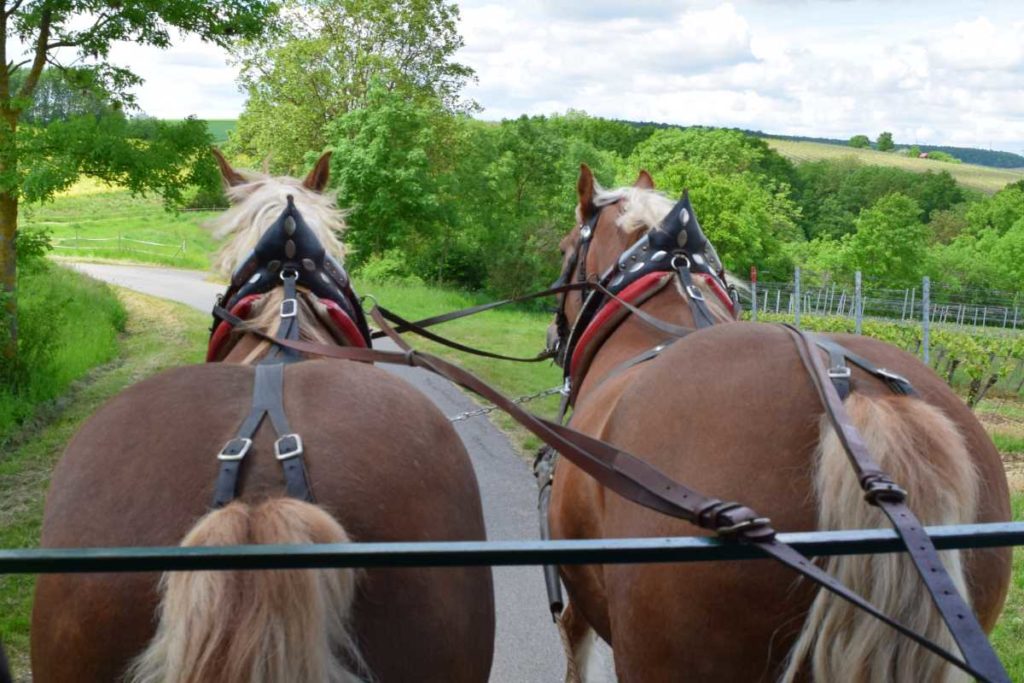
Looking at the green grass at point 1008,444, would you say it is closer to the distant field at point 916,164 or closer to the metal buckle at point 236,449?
the metal buckle at point 236,449

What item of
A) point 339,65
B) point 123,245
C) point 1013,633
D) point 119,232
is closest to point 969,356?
point 1013,633

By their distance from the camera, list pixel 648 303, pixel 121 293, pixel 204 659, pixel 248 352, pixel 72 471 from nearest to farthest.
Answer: pixel 204 659
pixel 72 471
pixel 248 352
pixel 648 303
pixel 121 293

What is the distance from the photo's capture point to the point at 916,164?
98.2 m

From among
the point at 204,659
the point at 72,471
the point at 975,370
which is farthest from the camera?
the point at 975,370

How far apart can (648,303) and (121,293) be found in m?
20.8

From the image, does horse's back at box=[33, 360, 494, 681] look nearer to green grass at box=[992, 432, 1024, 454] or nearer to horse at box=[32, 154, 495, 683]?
horse at box=[32, 154, 495, 683]

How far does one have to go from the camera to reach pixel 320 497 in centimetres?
182

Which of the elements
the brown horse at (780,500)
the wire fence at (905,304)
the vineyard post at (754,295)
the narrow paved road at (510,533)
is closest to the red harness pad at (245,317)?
the brown horse at (780,500)

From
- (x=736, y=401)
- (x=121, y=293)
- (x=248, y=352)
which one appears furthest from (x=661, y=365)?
(x=121, y=293)

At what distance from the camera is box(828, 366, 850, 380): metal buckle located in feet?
6.78

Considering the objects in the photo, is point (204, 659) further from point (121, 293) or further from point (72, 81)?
point (121, 293)

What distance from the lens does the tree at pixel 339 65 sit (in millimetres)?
31281

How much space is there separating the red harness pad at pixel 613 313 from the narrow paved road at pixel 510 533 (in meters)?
1.57

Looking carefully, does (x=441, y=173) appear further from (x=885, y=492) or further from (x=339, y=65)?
(x=885, y=492)
